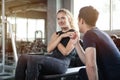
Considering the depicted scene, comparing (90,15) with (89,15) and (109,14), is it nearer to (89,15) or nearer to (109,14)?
(89,15)

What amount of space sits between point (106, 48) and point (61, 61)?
0.99 meters

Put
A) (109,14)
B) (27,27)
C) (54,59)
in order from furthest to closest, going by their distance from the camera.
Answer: (27,27) → (109,14) → (54,59)

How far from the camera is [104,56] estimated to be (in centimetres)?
183

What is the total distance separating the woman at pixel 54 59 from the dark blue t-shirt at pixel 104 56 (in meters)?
0.56

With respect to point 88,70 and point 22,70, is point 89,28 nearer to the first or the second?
point 88,70

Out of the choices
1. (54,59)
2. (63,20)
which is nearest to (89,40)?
(54,59)

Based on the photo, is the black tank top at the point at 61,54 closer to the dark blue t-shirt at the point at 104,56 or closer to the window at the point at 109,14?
the dark blue t-shirt at the point at 104,56

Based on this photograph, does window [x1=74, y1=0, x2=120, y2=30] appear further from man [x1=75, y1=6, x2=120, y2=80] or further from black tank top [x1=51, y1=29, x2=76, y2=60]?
man [x1=75, y1=6, x2=120, y2=80]

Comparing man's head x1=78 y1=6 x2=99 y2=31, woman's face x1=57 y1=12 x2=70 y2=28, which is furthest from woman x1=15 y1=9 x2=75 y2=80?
man's head x1=78 y1=6 x2=99 y2=31

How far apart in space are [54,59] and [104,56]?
38.2 inches

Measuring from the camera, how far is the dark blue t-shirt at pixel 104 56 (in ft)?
5.97

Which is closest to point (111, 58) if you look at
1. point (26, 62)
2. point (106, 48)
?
point (106, 48)

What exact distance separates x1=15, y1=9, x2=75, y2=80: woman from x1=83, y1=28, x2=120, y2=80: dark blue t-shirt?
56cm

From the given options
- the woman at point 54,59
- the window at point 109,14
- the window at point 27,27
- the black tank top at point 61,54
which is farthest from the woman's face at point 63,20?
the window at point 27,27
